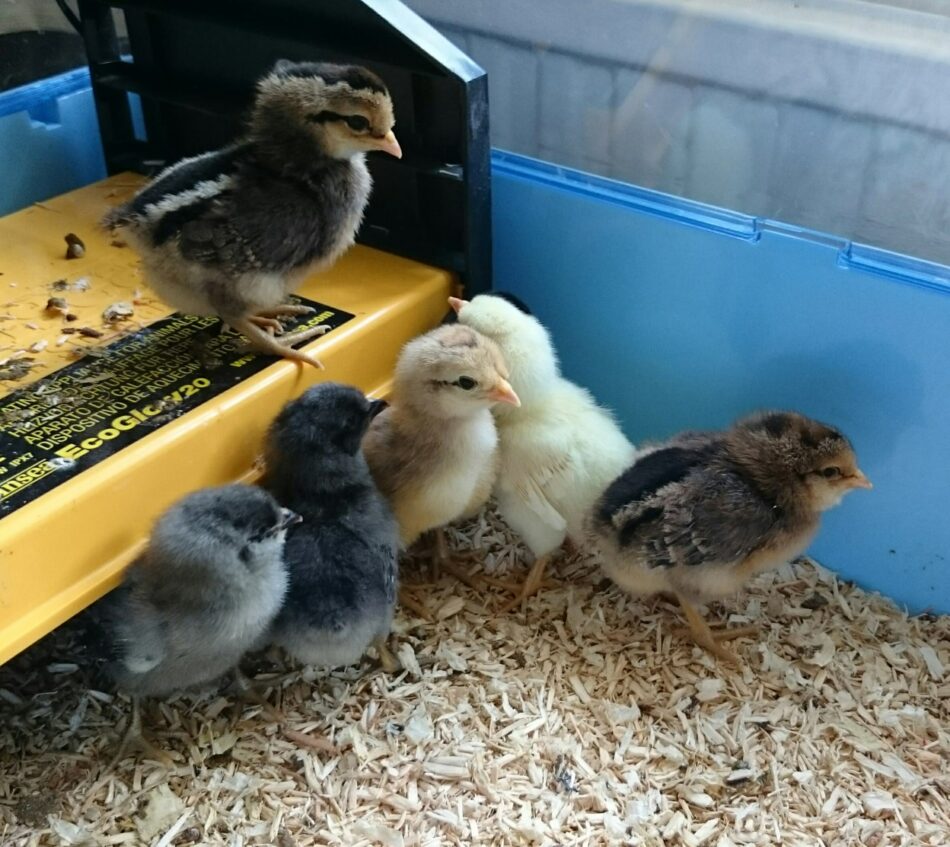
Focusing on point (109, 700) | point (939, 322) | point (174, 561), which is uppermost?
point (939, 322)

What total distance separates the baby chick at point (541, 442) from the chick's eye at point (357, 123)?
1.11ft

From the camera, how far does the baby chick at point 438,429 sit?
1.55 metres

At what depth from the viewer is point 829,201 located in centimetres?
182

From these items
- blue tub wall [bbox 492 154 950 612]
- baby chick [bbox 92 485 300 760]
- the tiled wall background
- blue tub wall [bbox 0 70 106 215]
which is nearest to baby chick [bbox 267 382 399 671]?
baby chick [bbox 92 485 300 760]

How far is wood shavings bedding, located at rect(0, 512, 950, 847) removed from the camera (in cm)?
146

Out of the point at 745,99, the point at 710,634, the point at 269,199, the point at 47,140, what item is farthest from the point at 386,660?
the point at 47,140

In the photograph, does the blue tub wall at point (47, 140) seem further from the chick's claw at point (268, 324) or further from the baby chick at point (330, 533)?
the baby chick at point (330, 533)

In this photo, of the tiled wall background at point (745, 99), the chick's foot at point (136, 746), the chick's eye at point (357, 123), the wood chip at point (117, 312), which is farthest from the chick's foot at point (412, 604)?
the tiled wall background at point (745, 99)

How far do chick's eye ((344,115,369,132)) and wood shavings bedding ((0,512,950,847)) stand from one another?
2.56 ft

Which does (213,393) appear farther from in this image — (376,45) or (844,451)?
(844,451)

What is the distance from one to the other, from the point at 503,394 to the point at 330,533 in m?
0.32

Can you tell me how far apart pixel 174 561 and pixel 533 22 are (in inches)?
49.0

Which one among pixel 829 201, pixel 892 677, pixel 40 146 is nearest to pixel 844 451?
pixel 892 677

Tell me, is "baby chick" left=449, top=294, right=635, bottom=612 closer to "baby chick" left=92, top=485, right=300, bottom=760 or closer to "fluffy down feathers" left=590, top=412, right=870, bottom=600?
"fluffy down feathers" left=590, top=412, right=870, bottom=600
